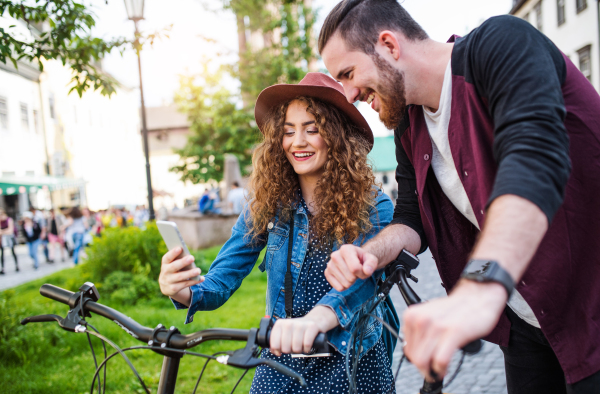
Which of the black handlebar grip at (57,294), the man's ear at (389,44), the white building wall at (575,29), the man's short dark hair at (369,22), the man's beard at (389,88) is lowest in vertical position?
the black handlebar grip at (57,294)

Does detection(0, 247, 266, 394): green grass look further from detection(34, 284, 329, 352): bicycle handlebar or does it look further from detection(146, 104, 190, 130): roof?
detection(146, 104, 190, 130): roof

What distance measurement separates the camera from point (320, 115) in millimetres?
2277

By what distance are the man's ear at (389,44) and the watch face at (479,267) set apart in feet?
3.28

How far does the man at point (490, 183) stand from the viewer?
Answer: 3.02 ft

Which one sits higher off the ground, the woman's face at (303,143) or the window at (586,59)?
the window at (586,59)

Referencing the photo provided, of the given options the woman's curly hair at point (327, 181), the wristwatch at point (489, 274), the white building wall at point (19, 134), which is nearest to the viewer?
the wristwatch at point (489, 274)

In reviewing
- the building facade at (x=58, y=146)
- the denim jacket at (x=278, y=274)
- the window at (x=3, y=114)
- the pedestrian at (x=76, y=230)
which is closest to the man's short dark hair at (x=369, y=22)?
the denim jacket at (x=278, y=274)

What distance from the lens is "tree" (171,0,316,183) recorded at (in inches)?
846

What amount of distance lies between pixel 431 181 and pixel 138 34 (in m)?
3.15

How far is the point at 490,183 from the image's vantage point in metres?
1.49

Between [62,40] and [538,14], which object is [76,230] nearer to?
[62,40]

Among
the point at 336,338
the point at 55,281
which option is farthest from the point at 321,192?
the point at 55,281

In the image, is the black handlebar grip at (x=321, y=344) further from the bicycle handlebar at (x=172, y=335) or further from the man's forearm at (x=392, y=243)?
the man's forearm at (x=392, y=243)

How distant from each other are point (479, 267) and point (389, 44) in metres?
1.05
